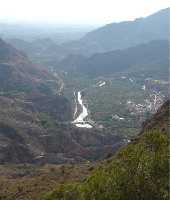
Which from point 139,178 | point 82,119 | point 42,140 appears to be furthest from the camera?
point 82,119

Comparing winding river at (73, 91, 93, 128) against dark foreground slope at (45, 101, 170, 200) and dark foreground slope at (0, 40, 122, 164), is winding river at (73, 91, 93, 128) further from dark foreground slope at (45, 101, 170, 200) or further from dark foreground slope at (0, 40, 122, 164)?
dark foreground slope at (45, 101, 170, 200)

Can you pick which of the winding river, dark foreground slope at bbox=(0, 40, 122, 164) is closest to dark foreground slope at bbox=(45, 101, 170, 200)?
dark foreground slope at bbox=(0, 40, 122, 164)

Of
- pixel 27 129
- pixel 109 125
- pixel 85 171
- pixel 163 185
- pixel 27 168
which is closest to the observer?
pixel 163 185

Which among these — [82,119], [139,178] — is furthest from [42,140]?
[139,178]

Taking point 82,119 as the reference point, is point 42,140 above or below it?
above

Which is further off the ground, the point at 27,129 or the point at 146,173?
the point at 146,173

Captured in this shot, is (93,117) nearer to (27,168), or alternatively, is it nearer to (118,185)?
(27,168)

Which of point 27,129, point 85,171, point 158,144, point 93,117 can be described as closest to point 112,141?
point 27,129

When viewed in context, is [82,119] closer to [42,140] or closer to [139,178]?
[42,140]

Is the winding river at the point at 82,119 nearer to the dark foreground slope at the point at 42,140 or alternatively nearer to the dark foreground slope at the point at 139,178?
the dark foreground slope at the point at 42,140

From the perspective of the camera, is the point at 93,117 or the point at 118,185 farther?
the point at 93,117

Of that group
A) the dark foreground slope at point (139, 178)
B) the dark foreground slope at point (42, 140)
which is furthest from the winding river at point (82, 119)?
the dark foreground slope at point (139, 178)
